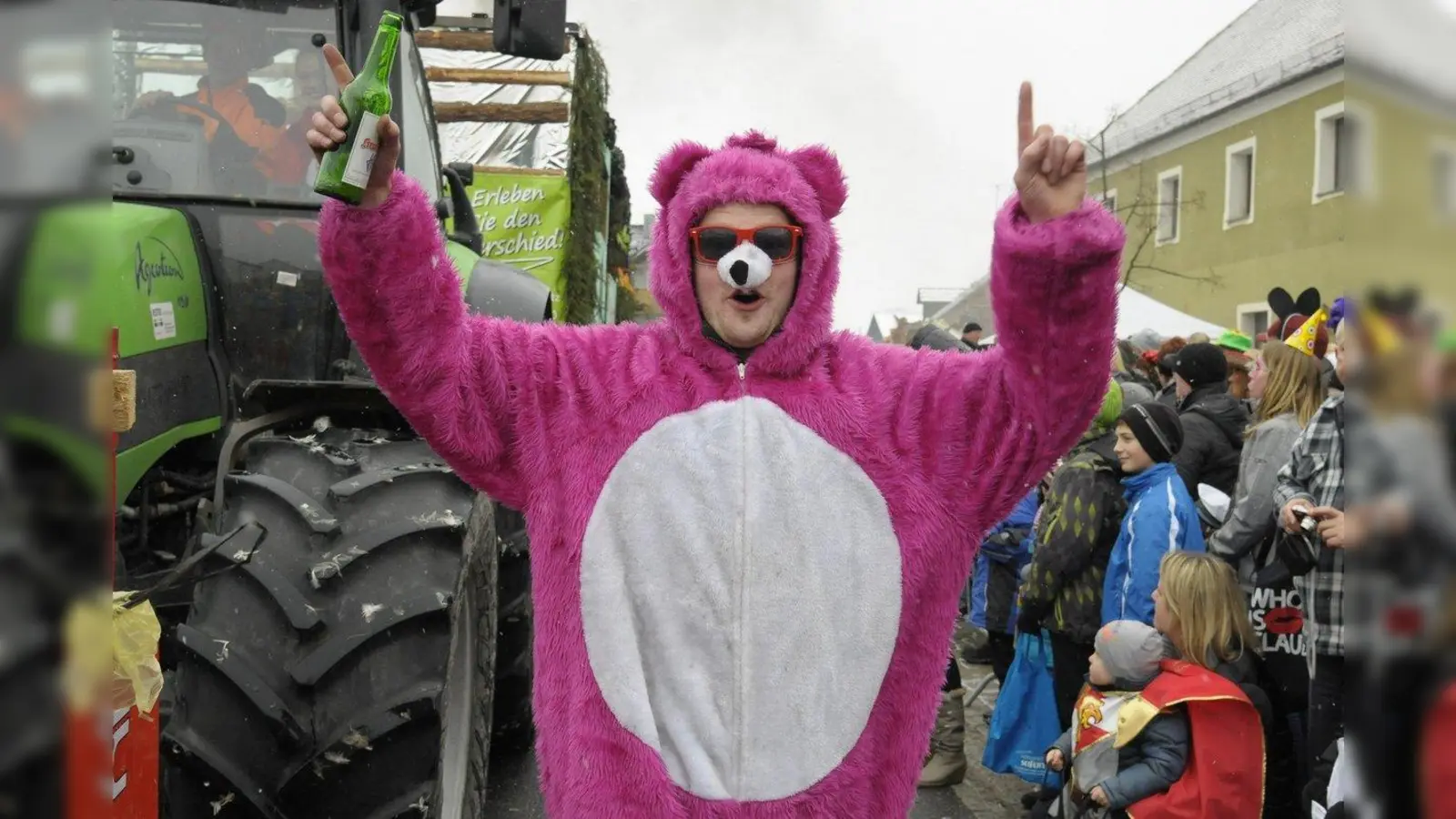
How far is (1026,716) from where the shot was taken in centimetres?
471

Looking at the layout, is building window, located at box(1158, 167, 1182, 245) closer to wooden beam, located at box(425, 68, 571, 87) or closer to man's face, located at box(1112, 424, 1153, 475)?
wooden beam, located at box(425, 68, 571, 87)

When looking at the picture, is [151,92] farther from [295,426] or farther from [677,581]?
[677,581]

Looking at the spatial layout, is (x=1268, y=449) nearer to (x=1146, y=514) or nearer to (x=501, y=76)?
(x=1146, y=514)

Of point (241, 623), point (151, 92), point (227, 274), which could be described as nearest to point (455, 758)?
point (241, 623)

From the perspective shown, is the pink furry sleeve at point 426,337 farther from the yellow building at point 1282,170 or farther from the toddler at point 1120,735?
the toddler at point 1120,735

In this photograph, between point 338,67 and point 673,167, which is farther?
point 673,167

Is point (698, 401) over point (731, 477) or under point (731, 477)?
over

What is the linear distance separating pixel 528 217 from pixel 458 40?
1.64 m

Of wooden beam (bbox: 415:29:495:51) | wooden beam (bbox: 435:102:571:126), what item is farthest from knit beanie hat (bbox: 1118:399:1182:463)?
wooden beam (bbox: 415:29:495:51)

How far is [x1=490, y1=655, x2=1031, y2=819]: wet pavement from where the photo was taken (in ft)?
15.3

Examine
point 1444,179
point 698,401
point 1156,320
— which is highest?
point 1156,320

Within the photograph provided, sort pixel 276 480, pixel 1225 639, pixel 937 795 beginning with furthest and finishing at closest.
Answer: pixel 937 795, pixel 1225 639, pixel 276 480

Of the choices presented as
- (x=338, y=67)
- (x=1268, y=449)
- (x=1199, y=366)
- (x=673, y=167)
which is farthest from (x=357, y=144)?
(x=1199, y=366)

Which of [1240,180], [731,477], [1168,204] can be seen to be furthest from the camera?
[1168,204]
